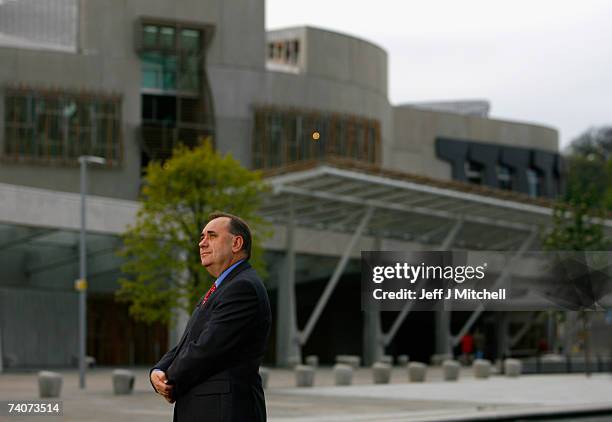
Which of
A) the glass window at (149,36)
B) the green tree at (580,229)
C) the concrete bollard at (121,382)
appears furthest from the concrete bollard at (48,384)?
the glass window at (149,36)

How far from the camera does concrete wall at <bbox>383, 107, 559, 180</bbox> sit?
8006 cm

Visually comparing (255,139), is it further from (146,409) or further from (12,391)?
(146,409)

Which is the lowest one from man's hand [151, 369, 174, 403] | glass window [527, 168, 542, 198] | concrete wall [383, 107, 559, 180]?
man's hand [151, 369, 174, 403]

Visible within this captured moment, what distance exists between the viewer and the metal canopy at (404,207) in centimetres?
4985

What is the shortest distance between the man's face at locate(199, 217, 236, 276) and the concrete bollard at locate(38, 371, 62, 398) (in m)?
22.6

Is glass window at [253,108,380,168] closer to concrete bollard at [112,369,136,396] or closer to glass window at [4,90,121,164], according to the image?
glass window at [4,90,121,164]

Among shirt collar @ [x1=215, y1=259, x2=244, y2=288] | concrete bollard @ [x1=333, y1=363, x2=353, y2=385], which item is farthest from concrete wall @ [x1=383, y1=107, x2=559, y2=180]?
shirt collar @ [x1=215, y1=259, x2=244, y2=288]

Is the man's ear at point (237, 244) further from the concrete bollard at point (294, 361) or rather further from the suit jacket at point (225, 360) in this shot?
the concrete bollard at point (294, 361)

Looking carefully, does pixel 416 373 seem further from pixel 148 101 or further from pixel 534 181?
pixel 534 181

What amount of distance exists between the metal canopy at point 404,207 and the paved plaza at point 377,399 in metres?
10.6

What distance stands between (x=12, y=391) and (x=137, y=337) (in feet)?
92.4

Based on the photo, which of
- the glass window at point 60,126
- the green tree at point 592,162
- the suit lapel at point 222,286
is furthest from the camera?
the green tree at point 592,162

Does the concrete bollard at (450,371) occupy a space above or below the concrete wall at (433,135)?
below

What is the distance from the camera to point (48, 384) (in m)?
28.6
